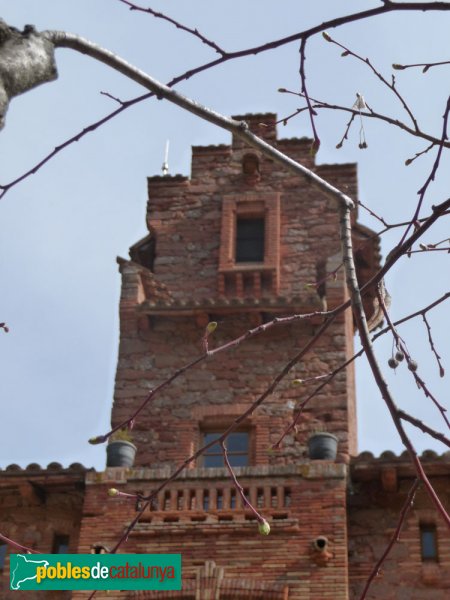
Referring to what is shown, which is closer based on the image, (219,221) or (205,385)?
(205,385)

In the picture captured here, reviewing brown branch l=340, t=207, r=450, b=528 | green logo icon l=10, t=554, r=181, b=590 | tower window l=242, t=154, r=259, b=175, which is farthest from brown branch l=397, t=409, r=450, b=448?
tower window l=242, t=154, r=259, b=175

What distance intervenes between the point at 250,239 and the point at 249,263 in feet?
1.91

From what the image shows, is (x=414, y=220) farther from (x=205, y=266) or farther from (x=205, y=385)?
(x=205, y=266)

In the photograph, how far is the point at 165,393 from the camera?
1711cm

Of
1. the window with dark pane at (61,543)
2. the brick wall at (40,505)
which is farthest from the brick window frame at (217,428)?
the window with dark pane at (61,543)

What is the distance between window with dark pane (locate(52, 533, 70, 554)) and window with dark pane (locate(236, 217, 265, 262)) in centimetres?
549

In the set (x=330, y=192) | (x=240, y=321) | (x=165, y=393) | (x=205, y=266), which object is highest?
(x=205, y=266)

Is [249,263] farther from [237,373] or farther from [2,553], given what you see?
[2,553]

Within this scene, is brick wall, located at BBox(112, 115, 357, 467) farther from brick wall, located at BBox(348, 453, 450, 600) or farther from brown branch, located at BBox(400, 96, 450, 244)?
brown branch, located at BBox(400, 96, 450, 244)

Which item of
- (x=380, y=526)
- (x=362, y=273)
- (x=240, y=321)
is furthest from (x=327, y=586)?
(x=362, y=273)

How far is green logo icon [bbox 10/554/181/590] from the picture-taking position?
1127cm

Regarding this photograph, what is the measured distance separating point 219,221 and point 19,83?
52.7ft

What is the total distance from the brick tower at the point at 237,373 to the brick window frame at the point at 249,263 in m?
0.02

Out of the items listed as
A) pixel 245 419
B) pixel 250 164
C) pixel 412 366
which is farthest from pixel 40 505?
pixel 412 366
